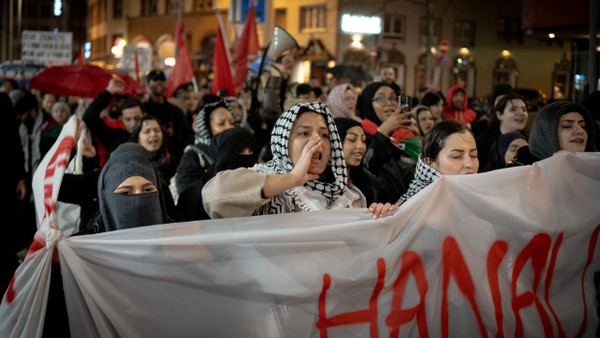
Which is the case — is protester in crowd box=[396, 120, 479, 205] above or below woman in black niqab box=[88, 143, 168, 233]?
above

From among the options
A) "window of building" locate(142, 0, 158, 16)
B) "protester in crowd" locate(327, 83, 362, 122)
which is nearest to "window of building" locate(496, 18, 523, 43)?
"window of building" locate(142, 0, 158, 16)

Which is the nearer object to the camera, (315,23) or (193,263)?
(193,263)

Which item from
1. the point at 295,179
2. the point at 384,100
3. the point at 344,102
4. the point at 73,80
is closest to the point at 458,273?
the point at 295,179

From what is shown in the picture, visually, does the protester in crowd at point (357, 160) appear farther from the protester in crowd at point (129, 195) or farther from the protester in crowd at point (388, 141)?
the protester in crowd at point (129, 195)

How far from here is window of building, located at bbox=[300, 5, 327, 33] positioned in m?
39.2

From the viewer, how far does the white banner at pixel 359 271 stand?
110 inches

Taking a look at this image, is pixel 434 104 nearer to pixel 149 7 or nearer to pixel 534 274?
pixel 534 274

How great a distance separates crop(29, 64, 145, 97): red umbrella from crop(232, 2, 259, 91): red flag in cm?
313

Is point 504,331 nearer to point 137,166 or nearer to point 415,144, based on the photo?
point 137,166

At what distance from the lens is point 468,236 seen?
10.8 feet

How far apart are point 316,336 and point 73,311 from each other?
1007 mm

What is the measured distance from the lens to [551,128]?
4.41m

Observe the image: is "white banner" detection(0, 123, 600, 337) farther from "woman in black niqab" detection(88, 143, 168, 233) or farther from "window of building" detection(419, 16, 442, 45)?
"window of building" detection(419, 16, 442, 45)

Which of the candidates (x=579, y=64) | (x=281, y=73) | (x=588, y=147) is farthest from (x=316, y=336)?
(x=579, y=64)
